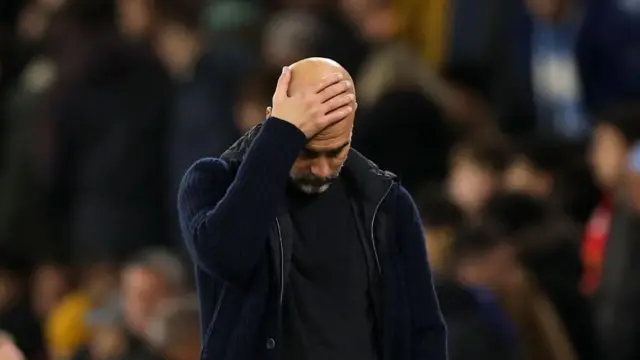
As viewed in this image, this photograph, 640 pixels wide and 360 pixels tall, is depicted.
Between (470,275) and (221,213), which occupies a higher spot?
(221,213)

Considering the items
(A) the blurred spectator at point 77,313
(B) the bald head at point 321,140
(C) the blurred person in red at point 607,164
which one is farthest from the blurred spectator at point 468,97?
(B) the bald head at point 321,140

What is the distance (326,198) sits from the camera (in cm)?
400

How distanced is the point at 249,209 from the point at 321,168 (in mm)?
194

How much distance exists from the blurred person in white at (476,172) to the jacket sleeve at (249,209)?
14.1 feet

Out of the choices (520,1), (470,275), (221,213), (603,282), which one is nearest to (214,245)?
(221,213)

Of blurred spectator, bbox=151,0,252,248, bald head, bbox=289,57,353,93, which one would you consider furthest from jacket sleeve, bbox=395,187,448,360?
blurred spectator, bbox=151,0,252,248

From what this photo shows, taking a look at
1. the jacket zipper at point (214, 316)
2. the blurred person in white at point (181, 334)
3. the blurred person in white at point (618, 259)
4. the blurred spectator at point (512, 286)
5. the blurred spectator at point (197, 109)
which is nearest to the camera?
the jacket zipper at point (214, 316)

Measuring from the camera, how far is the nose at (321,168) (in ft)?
12.7

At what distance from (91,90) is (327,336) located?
18.3 feet

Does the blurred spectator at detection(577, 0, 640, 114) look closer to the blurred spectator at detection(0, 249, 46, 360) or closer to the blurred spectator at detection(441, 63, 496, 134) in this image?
the blurred spectator at detection(441, 63, 496, 134)

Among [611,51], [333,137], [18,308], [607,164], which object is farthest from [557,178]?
[333,137]

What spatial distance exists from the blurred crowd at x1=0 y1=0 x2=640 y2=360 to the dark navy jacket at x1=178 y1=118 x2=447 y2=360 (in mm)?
2693

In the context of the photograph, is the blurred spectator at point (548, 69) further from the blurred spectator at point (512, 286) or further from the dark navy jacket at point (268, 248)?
the dark navy jacket at point (268, 248)

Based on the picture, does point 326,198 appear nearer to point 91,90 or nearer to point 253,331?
point 253,331
